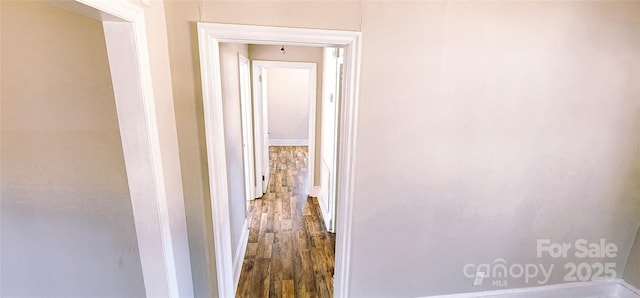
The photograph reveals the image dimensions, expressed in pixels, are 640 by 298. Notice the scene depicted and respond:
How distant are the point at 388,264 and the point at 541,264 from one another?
118cm

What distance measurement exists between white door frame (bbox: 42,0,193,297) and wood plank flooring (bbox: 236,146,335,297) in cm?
112

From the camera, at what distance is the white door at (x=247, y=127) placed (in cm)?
318

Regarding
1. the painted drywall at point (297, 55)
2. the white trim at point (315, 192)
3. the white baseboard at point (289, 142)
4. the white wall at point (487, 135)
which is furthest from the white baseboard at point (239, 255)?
the white baseboard at point (289, 142)

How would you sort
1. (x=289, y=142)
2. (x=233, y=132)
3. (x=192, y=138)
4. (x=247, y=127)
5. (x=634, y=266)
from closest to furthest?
(x=192, y=138) → (x=634, y=266) → (x=233, y=132) → (x=247, y=127) → (x=289, y=142)

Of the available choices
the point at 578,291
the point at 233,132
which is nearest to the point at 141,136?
the point at 233,132

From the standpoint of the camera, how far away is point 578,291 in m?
2.13

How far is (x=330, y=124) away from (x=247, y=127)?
1.06 metres

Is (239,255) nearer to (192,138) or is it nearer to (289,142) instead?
(192,138)

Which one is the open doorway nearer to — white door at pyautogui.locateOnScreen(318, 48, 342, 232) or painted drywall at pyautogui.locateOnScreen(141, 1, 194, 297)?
painted drywall at pyautogui.locateOnScreen(141, 1, 194, 297)

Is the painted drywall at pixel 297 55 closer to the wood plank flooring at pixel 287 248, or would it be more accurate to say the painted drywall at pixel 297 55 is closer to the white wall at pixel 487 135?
the wood plank flooring at pixel 287 248

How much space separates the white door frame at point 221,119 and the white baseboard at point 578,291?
1.22 m

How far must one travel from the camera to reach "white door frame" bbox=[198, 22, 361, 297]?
1378 mm

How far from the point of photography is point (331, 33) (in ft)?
4.66

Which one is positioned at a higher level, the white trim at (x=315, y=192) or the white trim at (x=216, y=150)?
the white trim at (x=216, y=150)
